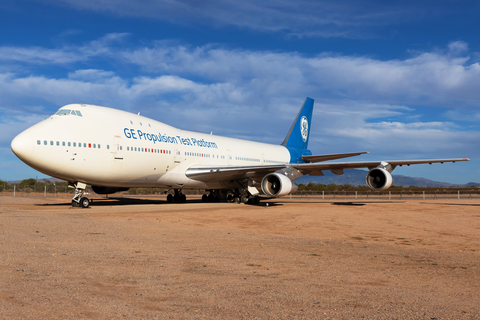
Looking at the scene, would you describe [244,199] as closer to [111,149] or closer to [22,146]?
[111,149]

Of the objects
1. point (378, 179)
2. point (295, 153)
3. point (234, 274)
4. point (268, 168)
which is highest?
point (295, 153)

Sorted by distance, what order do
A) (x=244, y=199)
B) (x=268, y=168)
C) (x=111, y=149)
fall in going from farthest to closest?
1. (x=244, y=199)
2. (x=268, y=168)
3. (x=111, y=149)

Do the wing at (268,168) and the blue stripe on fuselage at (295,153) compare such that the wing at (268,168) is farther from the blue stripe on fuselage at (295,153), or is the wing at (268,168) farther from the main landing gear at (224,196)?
the blue stripe on fuselage at (295,153)

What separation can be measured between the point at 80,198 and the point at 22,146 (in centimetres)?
381

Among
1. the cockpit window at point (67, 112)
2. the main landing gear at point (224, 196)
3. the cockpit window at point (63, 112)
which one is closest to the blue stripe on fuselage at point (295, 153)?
the main landing gear at point (224, 196)

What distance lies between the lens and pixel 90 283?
184 inches

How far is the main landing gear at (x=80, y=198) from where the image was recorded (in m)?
18.0

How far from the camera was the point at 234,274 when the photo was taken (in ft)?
17.6

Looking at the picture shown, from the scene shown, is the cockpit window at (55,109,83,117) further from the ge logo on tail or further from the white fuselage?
the ge logo on tail

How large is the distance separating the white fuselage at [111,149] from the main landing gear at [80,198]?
1.77ft

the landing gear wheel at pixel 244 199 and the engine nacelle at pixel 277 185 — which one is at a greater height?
the engine nacelle at pixel 277 185

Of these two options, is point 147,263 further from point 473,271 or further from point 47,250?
point 473,271

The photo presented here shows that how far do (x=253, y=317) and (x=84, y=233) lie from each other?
7.15m

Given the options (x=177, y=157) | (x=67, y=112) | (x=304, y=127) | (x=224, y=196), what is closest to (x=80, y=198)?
(x=67, y=112)
